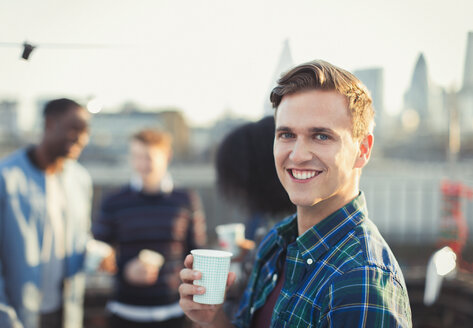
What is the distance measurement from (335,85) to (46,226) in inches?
66.0

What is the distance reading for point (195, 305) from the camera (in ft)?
3.46

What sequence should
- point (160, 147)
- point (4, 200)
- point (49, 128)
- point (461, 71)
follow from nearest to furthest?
1. point (461, 71)
2. point (4, 200)
3. point (49, 128)
4. point (160, 147)

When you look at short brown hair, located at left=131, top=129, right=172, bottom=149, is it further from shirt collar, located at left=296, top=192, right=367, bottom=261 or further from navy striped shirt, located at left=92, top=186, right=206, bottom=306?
shirt collar, located at left=296, top=192, right=367, bottom=261

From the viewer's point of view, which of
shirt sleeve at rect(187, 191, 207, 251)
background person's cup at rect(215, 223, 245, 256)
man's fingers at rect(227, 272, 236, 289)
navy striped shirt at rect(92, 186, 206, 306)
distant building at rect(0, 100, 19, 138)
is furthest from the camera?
distant building at rect(0, 100, 19, 138)

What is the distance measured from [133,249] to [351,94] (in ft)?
6.06

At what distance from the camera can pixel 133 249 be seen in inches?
94.3

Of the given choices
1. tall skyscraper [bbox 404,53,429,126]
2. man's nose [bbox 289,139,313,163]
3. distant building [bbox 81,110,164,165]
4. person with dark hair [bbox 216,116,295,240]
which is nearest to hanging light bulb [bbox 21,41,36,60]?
person with dark hair [bbox 216,116,295,240]

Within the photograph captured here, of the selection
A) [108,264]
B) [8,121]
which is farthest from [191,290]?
[8,121]

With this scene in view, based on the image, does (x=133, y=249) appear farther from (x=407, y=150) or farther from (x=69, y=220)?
(x=407, y=150)

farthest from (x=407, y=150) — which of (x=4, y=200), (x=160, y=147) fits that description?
(x=4, y=200)

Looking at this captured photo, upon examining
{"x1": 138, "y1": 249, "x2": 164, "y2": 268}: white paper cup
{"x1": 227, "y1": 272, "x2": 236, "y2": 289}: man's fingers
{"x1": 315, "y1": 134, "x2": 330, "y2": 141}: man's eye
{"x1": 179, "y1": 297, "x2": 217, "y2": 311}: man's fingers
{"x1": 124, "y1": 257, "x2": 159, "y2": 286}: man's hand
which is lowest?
{"x1": 124, "y1": 257, "x2": 159, "y2": 286}: man's hand

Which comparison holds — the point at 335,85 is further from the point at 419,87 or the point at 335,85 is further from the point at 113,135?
the point at 113,135

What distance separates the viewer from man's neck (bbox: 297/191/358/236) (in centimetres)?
97

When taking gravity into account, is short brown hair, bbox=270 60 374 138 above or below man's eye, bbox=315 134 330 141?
above
